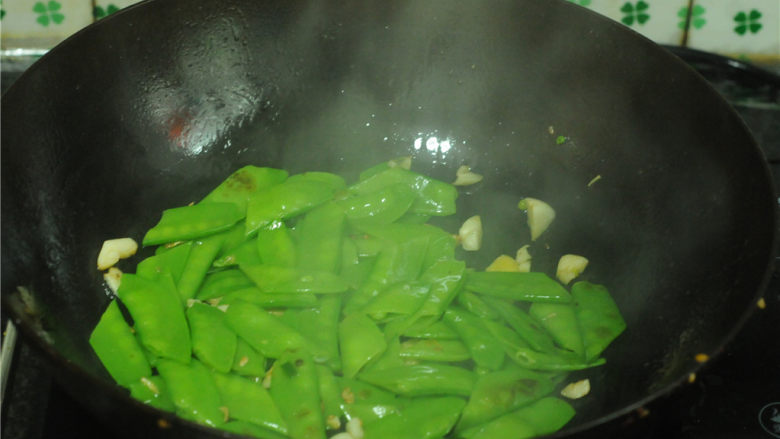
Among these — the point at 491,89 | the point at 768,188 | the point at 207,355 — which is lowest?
the point at 207,355

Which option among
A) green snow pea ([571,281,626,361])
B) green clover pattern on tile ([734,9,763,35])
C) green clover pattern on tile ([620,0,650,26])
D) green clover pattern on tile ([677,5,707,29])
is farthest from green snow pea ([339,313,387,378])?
green clover pattern on tile ([734,9,763,35])

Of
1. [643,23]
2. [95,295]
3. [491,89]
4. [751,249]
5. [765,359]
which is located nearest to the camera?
[751,249]

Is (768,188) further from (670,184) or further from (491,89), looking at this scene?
(491,89)

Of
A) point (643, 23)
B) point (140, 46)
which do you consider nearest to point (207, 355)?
point (140, 46)

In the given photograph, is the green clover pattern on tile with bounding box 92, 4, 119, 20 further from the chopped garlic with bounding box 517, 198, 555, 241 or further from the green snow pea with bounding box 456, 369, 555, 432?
the green snow pea with bounding box 456, 369, 555, 432

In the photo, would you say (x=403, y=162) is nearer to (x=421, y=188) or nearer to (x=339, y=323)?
(x=421, y=188)

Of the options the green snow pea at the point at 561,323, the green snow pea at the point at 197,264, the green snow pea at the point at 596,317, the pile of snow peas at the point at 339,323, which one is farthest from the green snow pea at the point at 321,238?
the green snow pea at the point at 596,317

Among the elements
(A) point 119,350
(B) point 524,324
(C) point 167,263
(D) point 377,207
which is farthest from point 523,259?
(A) point 119,350
